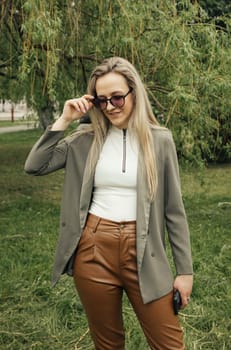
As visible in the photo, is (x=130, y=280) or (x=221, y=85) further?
(x=221, y=85)

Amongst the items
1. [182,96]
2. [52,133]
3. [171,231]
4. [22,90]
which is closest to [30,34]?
[182,96]

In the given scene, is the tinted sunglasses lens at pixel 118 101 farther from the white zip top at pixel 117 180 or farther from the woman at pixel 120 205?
the white zip top at pixel 117 180

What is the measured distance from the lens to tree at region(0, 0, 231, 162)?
4680mm

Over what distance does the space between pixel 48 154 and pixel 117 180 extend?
29 cm

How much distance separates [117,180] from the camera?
7.25 feet

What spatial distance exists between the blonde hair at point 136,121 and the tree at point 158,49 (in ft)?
6.88

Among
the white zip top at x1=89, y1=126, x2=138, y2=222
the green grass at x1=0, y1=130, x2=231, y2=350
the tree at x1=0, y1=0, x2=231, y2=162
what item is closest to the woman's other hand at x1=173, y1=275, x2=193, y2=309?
the white zip top at x1=89, y1=126, x2=138, y2=222

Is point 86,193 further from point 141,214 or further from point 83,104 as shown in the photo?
point 83,104

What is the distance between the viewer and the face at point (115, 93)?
2.20 metres

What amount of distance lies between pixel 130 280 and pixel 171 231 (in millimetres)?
243

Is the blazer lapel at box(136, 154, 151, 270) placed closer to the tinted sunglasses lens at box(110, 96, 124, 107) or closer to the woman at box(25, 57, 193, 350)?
the woman at box(25, 57, 193, 350)

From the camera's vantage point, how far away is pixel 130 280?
2.21 metres

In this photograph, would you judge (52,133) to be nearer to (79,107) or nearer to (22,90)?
(79,107)

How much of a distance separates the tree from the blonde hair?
2.10 metres
